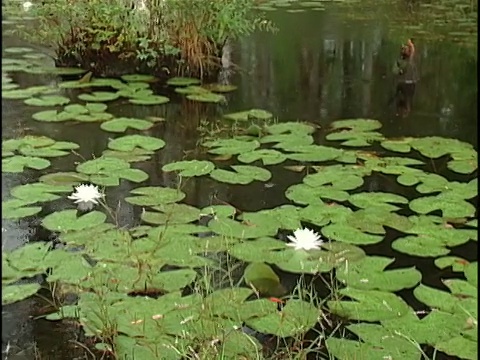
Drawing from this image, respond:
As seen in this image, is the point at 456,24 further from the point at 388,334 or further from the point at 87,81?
the point at 388,334

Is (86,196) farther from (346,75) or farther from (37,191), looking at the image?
(346,75)

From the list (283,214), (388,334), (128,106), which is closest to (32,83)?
(128,106)

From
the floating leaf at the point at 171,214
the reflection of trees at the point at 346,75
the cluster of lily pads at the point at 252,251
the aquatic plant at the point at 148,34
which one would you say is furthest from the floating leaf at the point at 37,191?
the aquatic plant at the point at 148,34

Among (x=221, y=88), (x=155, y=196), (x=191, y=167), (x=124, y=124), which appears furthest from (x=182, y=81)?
(x=155, y=196)

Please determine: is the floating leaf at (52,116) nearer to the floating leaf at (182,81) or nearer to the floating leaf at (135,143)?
the floating leaf at (135,143)

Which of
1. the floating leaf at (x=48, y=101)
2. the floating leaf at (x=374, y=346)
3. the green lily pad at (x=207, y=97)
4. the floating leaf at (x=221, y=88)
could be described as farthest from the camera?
the floating leaf at (x=221, y=88)

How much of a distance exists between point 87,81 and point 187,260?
6.55ft

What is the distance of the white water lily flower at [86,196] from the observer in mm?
1761

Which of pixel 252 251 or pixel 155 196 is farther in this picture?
pixel 155 196

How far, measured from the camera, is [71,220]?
180 cm

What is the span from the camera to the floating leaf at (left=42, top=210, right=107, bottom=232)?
1.77m

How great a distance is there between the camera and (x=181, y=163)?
90.6 inches

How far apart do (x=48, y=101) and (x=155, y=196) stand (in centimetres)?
125

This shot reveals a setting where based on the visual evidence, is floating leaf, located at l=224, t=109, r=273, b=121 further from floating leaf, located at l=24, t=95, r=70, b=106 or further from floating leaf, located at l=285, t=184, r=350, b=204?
floating leaf, located at l=285, t=184, r=350, b=204
